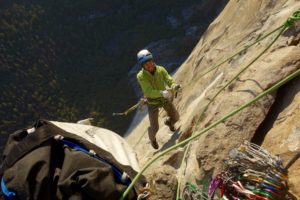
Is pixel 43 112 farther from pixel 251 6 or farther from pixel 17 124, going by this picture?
pixel 251 6

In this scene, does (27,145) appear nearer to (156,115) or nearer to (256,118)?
(256,118)

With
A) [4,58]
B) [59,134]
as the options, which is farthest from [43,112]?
[59,134]

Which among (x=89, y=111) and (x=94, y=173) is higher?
(x=94, y=173)

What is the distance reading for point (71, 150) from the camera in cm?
459

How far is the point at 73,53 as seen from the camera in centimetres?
5991

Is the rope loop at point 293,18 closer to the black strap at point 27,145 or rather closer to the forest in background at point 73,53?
the black strap at point 27,145

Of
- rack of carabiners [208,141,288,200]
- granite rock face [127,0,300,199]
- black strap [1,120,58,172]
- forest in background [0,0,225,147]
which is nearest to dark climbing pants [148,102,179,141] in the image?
granite rock face [127,0,300,199]

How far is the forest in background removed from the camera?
50906 millimetres

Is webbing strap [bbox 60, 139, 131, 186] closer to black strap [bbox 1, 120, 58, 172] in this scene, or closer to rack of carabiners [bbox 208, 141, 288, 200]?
black strap [bbox 1, 120, 58, 172]

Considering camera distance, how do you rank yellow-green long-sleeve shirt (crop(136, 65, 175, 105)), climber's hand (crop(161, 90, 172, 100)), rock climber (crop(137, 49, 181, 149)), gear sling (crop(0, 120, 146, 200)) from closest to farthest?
1. gear sling (crop(0, 120, 146, 200))
2. climber's hand (crop(161, 90, 172, 100))
3. rock climber (crop(137, 49, 181, 149))
4. yellow-green long-sleeve shirt (crop(136, 65, 175, 105))

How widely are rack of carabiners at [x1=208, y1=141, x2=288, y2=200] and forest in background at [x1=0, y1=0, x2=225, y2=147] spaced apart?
4130 centimetres

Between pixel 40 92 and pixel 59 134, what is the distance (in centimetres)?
5149

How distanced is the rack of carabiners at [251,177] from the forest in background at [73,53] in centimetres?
4130

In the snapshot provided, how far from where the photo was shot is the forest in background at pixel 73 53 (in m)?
50.9
